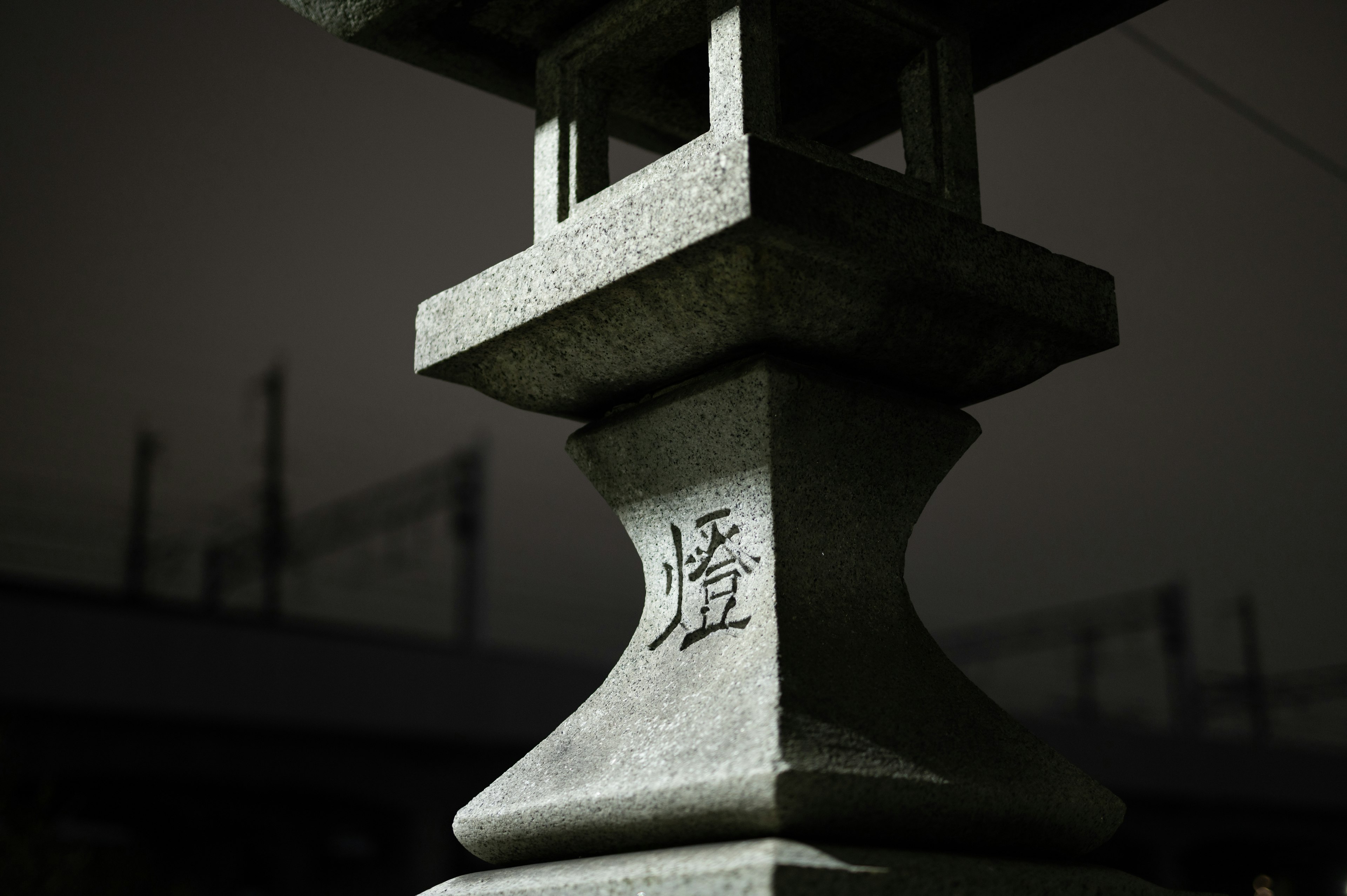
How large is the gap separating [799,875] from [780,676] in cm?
21

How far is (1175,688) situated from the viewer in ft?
39.8

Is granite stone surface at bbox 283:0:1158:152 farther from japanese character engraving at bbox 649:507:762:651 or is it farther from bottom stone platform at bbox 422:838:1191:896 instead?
bottom stone platform at bbox 422:838:1191:896

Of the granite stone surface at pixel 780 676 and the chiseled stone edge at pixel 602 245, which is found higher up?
the chiseled stone edge at pixel 602 245

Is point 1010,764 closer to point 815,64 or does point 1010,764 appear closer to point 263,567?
point 815,64

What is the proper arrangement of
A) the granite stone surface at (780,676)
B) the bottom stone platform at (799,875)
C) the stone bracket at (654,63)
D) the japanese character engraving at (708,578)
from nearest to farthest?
the bottom stone platform at (799,875), the granite stone surface at (780,676), the japanese character engraving at (708,578), the stone bracket at (654,63)

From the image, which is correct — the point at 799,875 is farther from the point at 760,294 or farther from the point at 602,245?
the point at 602,245

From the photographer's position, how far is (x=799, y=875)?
3.48 ft

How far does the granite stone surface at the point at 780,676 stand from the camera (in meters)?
1.18

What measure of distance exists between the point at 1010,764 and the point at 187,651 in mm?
6119

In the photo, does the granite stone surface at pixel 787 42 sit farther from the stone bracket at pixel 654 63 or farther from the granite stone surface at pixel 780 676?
the granite stone surface at pixel 780 676

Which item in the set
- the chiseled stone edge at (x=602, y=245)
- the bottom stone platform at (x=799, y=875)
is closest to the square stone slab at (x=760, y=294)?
the chiseled stone edge at (x=602, y=245)

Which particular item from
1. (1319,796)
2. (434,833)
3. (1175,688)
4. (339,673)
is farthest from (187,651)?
(1319,796)

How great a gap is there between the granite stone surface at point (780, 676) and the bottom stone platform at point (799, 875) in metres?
0.03

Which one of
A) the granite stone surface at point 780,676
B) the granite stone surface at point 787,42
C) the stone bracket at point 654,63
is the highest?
the granite stone surface at point 787,42
